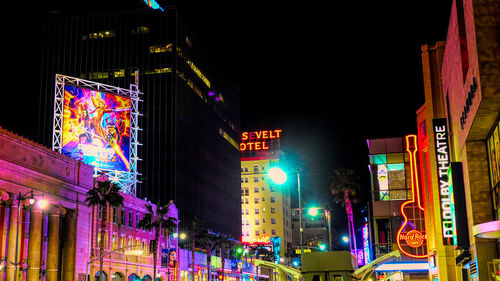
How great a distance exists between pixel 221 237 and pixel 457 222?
253ft

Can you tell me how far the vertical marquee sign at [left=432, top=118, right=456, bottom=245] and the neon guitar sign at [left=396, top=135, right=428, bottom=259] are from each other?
22920mm

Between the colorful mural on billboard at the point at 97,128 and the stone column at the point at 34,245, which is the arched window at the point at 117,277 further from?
the stone column at the point at 34,245

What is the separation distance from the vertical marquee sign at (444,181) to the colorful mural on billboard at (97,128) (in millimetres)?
46907

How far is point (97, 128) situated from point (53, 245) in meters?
18.9

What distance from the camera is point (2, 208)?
52.8 m

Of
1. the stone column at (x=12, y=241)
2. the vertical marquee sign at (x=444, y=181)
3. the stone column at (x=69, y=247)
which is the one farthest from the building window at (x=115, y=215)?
the vertical marquee sign at (x=444, y=181)

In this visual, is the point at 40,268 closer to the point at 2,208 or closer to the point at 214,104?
the point at 2,208

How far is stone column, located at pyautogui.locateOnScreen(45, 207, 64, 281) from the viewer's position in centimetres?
5872

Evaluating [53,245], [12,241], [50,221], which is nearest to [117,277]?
[53,245]

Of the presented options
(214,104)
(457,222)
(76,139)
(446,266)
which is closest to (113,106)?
(76,139)

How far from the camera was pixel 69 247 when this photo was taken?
62312 mm

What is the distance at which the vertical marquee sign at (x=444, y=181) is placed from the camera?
109 ft

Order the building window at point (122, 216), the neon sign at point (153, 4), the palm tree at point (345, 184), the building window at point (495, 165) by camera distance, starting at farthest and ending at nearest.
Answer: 1. the neon sign at point (153, 4)
2. the palm tree at point (345, 184)
3. the building window at point (122, 216)
4. the building window at point (495, 165)

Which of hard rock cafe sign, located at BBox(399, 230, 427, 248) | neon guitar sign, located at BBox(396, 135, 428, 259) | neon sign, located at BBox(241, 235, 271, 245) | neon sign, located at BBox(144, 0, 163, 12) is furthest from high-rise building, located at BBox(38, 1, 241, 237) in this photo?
hard rock cafe sign, located at BBox(399, 230, 427, 248)
